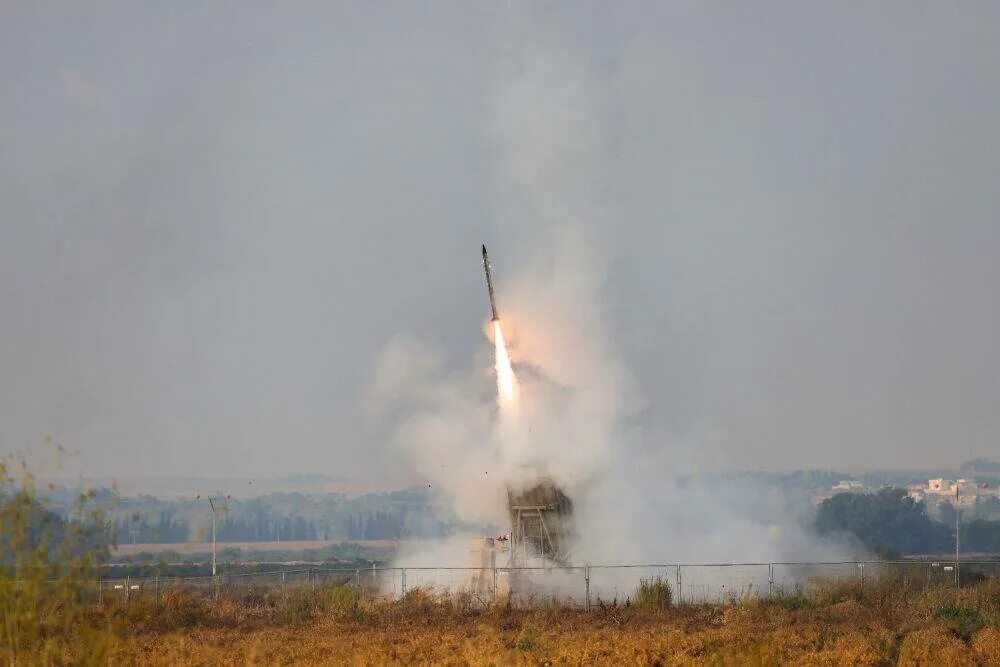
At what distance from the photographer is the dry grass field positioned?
2897 cm

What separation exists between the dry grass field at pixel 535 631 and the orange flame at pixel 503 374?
1104cm

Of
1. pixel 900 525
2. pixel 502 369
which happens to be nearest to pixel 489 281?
pixel 502 369

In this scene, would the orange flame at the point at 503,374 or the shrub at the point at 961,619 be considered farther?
the orange flame at the point at 503,374

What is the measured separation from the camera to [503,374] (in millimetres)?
52469

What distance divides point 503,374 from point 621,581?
9.39 m

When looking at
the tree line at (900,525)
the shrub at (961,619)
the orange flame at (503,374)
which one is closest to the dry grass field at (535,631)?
the shrub at (961,619)

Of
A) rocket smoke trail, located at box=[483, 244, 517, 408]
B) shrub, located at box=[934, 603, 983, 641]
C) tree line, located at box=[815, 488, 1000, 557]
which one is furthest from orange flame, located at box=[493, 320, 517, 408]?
tree line, located at box=[815, 488, 1000, 557]

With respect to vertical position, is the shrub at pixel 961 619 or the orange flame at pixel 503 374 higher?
the orange flame at pixel 503 374

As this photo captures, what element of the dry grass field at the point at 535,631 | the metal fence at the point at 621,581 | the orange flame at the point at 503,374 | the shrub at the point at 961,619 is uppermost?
the orange flame at the point at 503,374

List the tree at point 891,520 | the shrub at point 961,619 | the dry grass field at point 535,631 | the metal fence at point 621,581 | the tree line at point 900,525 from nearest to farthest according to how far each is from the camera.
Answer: the dry grass field at point 535,631
the shrub at point 961,619
the metal fence at point 621,581
the tree at point 891,520
the tree line at point 900,525

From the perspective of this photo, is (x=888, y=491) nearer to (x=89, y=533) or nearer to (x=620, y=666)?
(x=620, y=666)

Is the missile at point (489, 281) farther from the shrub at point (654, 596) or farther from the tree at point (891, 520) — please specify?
the tree at point (891, 520)

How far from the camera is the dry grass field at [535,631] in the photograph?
28969 millimetres

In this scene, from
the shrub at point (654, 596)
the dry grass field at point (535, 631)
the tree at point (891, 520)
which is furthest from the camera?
the tree at point (891, 520)
